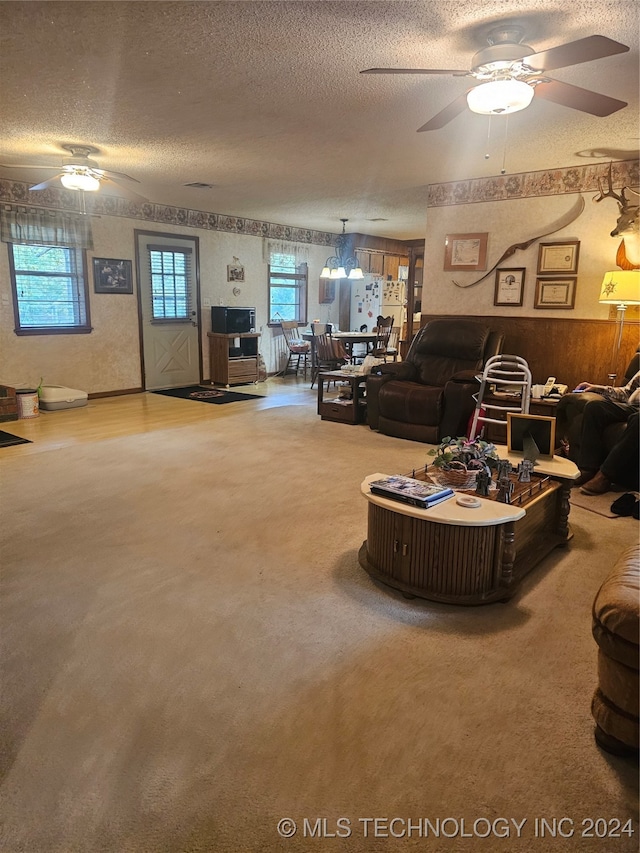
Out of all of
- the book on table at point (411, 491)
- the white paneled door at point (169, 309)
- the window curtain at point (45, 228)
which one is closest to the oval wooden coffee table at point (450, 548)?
the book on table at point (411, 491)

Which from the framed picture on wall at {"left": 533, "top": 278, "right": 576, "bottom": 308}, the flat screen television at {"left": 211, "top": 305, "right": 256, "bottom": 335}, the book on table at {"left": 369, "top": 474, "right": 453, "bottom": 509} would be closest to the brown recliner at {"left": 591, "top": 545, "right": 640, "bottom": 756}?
the book on table at {"left": 369, "top": 474, "right": 453, "bottom": 509}

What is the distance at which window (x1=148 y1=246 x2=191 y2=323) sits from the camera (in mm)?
7617

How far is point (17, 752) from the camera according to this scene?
5.14ft

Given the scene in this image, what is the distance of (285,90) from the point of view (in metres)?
3.31

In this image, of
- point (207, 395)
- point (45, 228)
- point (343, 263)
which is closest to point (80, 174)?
point (45, 228)

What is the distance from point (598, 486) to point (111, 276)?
6081 millimetres

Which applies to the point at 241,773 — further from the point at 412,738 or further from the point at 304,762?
the point at 412,738

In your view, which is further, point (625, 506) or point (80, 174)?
point (80, 174)

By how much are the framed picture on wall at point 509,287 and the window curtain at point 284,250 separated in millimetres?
4381

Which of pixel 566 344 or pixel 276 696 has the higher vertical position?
pixel 566 344

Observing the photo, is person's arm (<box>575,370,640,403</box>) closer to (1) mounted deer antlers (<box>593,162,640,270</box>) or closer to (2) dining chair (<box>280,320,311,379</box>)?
(1) mounted deer antlers (<box>593,162,640,270</box>)

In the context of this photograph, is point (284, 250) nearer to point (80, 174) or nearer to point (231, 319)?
point (231, 319)

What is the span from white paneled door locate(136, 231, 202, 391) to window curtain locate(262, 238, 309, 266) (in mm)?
1368

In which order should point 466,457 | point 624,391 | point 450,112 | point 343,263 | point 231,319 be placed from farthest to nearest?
1. point 343,263
2. point 231,319
3. point 624,391
4. point 450,112
5. point 466,457
